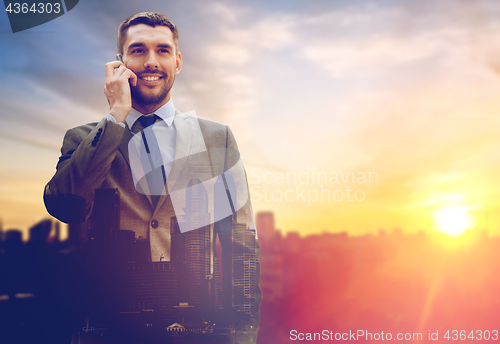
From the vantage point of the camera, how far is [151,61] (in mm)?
5105

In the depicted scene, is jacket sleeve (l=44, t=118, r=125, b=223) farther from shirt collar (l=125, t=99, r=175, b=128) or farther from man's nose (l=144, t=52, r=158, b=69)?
man's nose (l=144, t=52, r=158, b=69)

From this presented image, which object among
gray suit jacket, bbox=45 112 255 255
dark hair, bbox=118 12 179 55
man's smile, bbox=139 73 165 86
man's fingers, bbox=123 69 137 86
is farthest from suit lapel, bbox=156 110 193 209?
dark hair, bbox=118 12 179 55

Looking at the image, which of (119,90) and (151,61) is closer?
(119,90)

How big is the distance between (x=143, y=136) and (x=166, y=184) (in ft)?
2.35

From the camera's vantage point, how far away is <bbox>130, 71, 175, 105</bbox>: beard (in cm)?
514

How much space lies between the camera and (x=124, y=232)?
485cm

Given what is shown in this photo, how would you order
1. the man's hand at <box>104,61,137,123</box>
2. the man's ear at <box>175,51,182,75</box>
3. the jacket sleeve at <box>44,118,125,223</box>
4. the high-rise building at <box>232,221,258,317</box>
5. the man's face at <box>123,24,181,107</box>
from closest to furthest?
the jacket sleeve at <box>44,118,125,223</box> → the man's hand at <box>104,61,137,123</box> → the high-rise building at <box>232,221,258,317</box> → the man's face at <box>123,24,181,107</box> → the man's ear at <box>175,51,182,75</box>

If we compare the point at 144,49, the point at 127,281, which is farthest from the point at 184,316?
the point at 144,49

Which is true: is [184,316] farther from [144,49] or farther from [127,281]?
[144,49]

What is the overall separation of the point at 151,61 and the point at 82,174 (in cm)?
168

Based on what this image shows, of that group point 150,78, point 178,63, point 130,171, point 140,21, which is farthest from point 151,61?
point 130,171

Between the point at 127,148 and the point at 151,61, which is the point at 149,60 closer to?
the point at 151,61

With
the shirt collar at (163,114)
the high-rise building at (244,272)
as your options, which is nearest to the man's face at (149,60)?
the shirt collar at (163,114)

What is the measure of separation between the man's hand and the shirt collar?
27 cm
